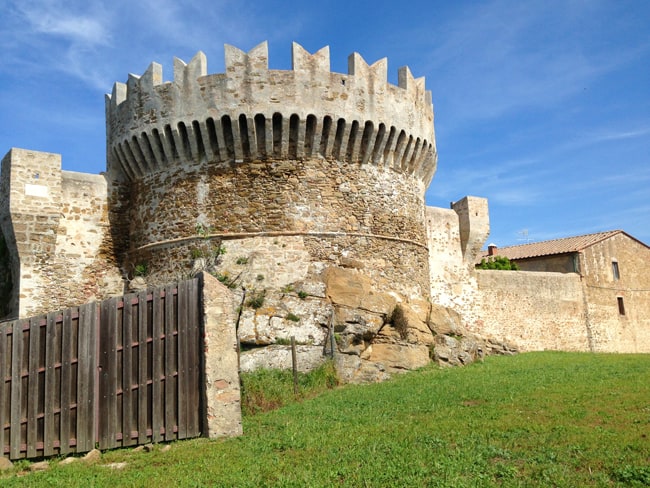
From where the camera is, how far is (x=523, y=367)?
15109mm

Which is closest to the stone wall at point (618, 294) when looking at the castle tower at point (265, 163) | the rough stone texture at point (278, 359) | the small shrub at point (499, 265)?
the small shrub at point (499, 265)

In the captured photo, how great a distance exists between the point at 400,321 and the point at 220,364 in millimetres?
7522

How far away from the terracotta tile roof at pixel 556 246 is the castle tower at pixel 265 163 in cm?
1249

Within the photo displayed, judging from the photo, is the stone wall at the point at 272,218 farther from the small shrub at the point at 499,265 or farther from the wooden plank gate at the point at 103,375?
the small shrub at the point at 499,265

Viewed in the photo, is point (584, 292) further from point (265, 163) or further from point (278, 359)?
point (278, 359)

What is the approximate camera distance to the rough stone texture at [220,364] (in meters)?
8.16

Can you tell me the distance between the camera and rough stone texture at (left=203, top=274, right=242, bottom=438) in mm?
8164

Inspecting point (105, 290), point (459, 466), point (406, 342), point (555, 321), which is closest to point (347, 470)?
point (459, 466)

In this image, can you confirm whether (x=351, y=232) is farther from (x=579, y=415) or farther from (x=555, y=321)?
(x=555, y=321)

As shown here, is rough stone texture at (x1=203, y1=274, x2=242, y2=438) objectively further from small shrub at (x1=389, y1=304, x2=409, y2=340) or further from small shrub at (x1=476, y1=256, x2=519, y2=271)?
small shrub at (x1=476, y1=256, x2=519, y2=271)

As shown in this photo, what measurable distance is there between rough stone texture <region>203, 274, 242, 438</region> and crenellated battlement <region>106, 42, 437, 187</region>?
23.5 feet

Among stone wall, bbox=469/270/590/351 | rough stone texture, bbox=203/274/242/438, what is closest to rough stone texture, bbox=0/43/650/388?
rough stone texture, bbox=203/274/242/438

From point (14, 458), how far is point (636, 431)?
748cm

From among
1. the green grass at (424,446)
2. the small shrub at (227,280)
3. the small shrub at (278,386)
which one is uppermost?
the small shrub at (227,280)
